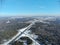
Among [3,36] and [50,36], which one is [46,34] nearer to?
[50,36]

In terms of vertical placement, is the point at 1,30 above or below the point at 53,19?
below

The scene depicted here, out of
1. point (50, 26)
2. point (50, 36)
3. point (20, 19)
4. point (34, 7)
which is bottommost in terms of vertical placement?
point (50, 36)

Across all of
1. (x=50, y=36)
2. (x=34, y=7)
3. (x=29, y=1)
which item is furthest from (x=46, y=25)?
(x=29, y=1)

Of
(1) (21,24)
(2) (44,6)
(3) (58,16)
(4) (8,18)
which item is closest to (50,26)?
(3) (58,16)

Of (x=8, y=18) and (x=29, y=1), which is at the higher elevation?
(x=29, y=1)

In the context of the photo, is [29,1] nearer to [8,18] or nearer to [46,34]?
[8,18]

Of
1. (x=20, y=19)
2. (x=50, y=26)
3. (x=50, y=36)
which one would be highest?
(x=20, y=19)
